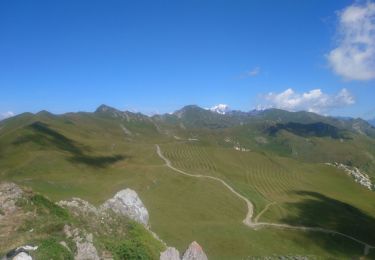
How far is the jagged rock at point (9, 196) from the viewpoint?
1091 inches

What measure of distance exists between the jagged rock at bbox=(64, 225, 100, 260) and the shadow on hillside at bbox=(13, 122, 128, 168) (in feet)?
348

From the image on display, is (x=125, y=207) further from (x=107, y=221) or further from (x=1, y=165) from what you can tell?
(x=1, y=165)

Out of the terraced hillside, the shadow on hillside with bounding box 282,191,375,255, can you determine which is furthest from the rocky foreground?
the shadow on hillside with bounding box 282,191,375,255

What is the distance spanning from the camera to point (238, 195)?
349 feet

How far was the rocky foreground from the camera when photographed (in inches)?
853

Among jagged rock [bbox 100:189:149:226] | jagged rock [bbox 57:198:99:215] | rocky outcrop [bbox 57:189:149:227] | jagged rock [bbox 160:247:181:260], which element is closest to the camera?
jagged rock [bbox 160:247:181:260]

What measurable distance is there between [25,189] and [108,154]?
124m

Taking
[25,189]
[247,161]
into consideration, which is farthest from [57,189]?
[247,161]

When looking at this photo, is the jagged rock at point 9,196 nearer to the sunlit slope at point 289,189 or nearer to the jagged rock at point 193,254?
the jagged rock at point 193,254

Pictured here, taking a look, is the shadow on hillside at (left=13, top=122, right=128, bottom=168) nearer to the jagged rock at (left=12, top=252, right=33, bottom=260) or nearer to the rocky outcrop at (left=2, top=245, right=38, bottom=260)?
the rocky outcrop at (left=2, top=245, right=38, bottom=260)

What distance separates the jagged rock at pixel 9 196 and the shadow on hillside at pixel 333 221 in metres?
67.9

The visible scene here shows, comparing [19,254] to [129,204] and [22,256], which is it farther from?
[129,204]

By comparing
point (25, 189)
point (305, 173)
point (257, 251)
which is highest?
point (305, 173)

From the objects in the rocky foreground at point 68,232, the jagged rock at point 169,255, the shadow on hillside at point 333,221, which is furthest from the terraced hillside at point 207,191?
the jagged rock at point 169,255
